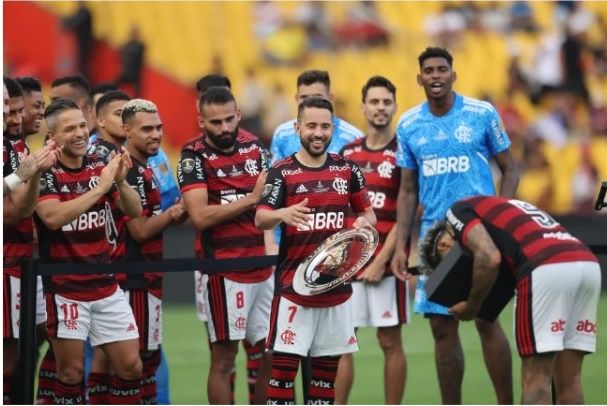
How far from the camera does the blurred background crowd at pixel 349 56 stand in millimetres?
15867

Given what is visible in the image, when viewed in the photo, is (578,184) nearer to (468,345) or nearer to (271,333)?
(468,345)

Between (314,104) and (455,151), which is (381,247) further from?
(314,104)

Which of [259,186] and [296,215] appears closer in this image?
[296,215]

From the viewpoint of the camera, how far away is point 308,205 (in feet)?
24.0

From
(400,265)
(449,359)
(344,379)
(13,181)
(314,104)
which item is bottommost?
(344,379)

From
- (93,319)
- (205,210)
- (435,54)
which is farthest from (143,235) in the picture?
(435,54)

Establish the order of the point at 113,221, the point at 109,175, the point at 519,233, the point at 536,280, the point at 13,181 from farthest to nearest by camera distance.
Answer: the point at 113,221
the point at 109,175
the point at 13,181
the point at 519,233
the point at 536,280

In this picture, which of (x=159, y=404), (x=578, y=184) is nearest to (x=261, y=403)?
(x=159, y=404)

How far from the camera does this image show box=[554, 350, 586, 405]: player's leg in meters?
6.75

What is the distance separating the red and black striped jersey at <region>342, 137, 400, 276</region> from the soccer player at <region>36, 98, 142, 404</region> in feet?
6.12

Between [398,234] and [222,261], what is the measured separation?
1.24 meters

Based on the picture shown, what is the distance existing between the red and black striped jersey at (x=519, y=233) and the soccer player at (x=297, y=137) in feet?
8.71

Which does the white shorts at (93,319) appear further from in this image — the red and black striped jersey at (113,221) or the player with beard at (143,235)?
the player with beard at (143,235)

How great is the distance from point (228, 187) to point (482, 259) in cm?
212
